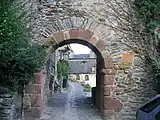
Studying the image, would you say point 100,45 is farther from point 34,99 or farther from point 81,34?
point 34,99

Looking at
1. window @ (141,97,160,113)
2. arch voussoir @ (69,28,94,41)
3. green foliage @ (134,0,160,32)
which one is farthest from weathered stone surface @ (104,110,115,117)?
window @ (141,97,160,113)

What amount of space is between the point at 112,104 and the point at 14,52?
13.4 feet

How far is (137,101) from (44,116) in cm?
302

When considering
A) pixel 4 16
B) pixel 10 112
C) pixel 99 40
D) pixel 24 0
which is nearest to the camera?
pixel 4 16

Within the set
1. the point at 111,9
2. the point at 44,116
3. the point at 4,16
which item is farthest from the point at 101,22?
the point at 4,16

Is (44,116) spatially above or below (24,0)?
below

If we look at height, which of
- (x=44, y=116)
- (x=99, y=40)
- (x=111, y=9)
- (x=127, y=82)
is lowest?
(x=44, y=116)

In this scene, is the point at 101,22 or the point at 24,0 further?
the point at 101,22

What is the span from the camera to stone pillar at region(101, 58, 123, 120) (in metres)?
11.7

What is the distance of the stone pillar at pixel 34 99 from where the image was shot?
11586 millimetres

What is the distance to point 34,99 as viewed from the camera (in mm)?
11703

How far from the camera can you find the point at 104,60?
11.8 m

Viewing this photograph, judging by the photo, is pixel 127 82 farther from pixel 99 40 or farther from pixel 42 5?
pixel 42 5

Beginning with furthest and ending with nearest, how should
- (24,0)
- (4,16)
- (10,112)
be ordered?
(24,0) → (10,112) → (4,16)
